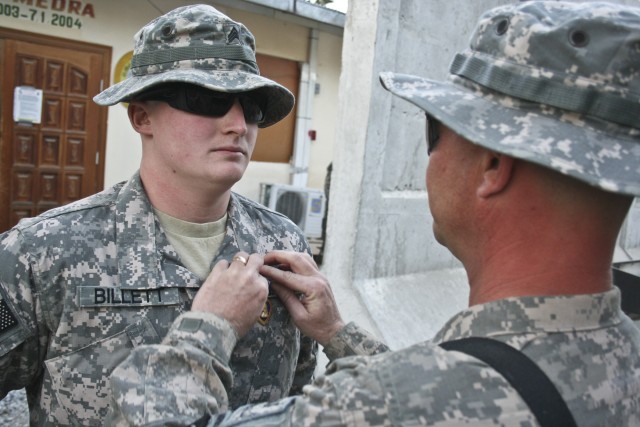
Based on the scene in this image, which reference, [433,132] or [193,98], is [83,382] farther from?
[433,132]

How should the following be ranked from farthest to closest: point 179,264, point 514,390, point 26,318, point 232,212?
point 232,212 < point 179,264 < point 26,318 < point 514,390

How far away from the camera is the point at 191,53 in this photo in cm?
199

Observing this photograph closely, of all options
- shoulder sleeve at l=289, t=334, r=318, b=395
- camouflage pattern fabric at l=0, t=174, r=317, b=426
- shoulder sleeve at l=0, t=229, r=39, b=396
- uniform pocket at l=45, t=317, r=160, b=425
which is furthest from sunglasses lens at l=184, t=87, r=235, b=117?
shoulder sleeve at l=289, t=334, r=318, b=395

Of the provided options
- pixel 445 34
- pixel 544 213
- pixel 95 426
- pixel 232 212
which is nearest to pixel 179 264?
pixel 232 212

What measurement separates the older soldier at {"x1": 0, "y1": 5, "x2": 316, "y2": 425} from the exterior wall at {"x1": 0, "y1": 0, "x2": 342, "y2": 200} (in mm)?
6035

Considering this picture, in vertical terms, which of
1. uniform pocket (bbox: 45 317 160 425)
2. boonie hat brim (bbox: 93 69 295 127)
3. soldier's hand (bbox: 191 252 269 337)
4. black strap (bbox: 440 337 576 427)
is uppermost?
boonie hat brim (bbox: 93 69 295 127)

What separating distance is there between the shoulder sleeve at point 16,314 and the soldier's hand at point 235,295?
50 cm

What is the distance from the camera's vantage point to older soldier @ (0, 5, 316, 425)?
1765mm

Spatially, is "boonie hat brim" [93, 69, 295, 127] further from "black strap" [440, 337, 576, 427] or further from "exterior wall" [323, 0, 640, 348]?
"exterior wall" [323, 0, 640, 348]

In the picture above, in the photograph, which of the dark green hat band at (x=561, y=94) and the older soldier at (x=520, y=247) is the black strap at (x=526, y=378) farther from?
the dark green hat band at (x=561, y=94)

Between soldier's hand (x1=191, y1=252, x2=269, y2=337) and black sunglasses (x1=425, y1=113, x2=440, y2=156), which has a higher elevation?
black sunglasses (x1=425, y1=113, x2=440, y2=156)

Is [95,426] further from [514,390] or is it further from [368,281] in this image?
[368,281]

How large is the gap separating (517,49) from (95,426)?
150 centimetres

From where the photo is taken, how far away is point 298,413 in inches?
46.7
